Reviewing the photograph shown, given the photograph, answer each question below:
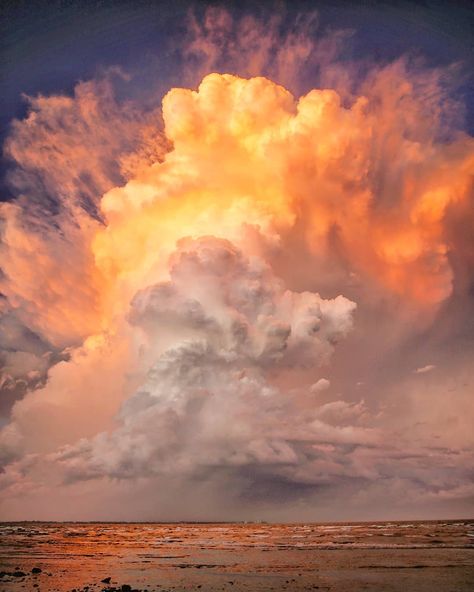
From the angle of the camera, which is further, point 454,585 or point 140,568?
point 140,568

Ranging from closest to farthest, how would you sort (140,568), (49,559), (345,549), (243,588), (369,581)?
1. (243,588)
2. (369,581)
3. (140,568)
4. (49,559)
5. (345,549)

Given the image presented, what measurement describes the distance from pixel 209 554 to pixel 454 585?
23565 millimetres

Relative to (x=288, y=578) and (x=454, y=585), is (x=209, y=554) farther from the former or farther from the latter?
(x=454, y=585)

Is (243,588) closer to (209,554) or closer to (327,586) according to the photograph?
(327,586)

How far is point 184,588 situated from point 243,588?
2.93 meters

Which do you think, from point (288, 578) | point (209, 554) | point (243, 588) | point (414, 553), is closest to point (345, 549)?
point (414, 553)

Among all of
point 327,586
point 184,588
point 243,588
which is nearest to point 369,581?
point 327,586

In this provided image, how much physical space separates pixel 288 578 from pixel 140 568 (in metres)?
10.9

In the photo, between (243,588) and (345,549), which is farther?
(345,549)

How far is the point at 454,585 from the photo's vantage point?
2555 centimetres

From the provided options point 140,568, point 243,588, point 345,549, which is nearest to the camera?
point 243,588

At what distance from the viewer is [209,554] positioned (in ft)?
142

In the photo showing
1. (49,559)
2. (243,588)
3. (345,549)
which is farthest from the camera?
(345,549)

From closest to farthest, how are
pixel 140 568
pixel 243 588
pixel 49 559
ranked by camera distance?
1. pixel 243 588
2. pixel 140 568
3. pixel 49 559
